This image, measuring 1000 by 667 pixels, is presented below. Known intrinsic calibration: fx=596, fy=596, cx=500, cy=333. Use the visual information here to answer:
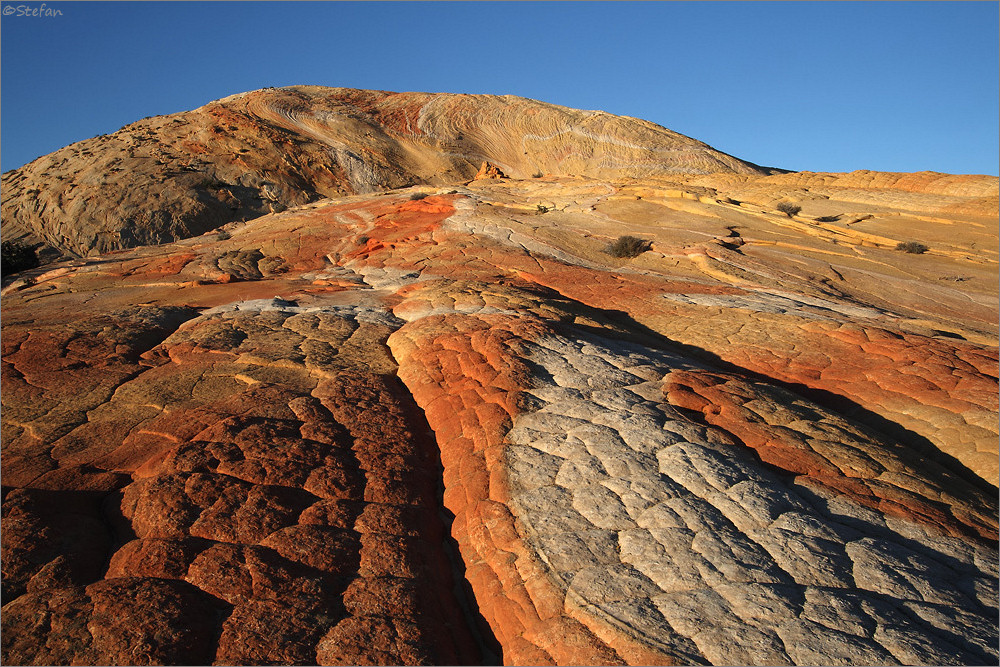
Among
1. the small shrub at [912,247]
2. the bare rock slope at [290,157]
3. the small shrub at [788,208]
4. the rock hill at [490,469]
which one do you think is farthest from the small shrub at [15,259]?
the small shrub at [912,247]

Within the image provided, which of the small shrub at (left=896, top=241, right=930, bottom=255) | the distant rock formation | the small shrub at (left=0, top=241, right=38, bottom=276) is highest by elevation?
the distant rock formation

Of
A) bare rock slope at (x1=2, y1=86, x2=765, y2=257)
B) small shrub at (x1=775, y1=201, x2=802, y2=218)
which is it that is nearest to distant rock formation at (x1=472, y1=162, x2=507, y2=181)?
bare rock slope at (x1=2, y1=86, x2=765, y2=257)

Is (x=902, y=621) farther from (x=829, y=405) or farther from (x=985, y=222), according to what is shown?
(x=985, y=222)

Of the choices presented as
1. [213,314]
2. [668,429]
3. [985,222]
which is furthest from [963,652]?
[985,222]

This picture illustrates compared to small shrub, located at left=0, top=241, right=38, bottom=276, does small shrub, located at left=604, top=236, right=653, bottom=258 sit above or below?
above

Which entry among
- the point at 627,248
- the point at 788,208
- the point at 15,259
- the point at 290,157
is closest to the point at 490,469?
the point at 627,248

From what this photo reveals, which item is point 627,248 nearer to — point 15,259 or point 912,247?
point 912,247

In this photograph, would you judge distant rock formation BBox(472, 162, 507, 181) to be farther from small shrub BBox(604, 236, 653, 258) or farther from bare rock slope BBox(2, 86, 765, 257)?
small shrub BBox(604, 236, 653, 258)
